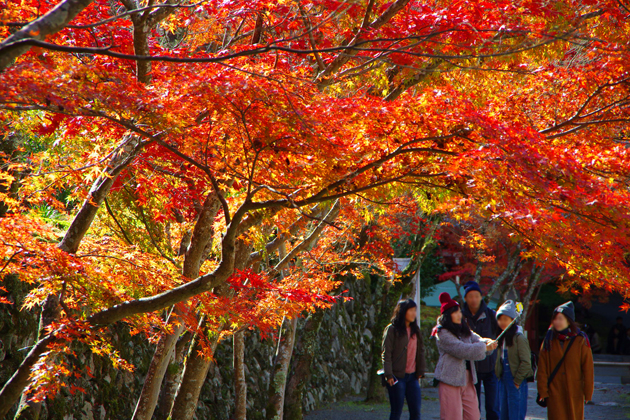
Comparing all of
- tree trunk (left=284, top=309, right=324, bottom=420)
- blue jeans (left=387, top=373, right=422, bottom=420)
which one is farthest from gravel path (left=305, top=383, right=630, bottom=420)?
blue jeans (left=387, top=373, right=422, bottom=420)

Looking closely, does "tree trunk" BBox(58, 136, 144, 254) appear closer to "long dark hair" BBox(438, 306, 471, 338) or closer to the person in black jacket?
"long dark hair" BBox(438, 306, 471, 338)

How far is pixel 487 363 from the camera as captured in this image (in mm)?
6348

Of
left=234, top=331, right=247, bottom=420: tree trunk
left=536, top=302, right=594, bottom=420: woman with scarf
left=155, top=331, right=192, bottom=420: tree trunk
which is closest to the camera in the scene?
left=536, top=302, right=594, bottom=420: woman with scarf

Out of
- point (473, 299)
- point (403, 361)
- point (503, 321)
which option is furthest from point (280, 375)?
point (503, 321)

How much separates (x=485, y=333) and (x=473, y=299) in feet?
1.55

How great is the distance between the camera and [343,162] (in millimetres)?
4270

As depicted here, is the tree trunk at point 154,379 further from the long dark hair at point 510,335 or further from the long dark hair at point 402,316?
the long dark hair at point 510,335

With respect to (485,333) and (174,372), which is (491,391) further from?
(174,372)

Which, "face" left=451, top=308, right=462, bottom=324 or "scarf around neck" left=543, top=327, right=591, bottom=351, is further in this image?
"scarf around neck" left=543, top=327, right=591, bottom=351

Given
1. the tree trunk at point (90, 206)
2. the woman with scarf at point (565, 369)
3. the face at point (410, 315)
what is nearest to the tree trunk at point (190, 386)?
the tree trunk at point (90, 206)

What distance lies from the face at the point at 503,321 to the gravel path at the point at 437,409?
506cm

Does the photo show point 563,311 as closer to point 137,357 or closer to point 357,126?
point 357,126

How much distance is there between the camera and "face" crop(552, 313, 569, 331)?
19.5 ft

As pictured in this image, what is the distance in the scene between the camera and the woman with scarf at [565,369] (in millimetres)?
5828
